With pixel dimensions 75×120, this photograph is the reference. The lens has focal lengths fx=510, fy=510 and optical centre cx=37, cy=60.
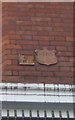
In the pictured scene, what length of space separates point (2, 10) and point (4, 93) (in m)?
1.95

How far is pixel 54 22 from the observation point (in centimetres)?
820

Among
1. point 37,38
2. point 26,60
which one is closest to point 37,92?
point 26,60

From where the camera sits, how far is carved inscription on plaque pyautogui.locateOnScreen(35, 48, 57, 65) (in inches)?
296

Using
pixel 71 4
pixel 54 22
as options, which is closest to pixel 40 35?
pixel 54 22

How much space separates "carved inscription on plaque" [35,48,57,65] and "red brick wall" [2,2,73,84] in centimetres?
7

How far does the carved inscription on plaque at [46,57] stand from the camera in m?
7.51

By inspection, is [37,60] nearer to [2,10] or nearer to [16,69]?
[16,69]

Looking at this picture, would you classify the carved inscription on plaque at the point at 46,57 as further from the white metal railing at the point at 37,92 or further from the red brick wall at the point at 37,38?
the white metal railing at the point at 37,92

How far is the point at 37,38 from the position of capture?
7.88 m

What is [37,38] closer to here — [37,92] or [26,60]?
[26,60]

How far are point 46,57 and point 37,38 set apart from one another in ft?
1.46

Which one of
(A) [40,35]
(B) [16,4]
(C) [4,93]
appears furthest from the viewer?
(B) [16,4]

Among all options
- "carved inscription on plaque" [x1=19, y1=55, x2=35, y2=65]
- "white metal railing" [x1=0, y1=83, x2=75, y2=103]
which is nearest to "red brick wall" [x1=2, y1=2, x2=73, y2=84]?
"carved inscription on plaque" [x1=19, y1=55, x2=35, y2=65]

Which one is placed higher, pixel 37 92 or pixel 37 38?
pixel 37 38
